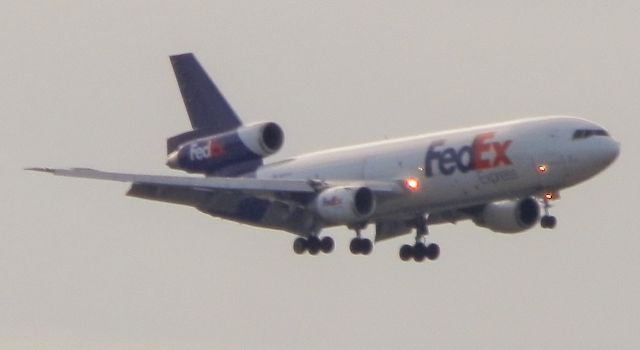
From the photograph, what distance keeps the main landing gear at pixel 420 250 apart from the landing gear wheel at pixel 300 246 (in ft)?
13.0

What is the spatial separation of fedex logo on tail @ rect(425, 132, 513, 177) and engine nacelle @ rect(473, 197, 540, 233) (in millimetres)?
3550

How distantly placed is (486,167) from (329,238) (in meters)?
6.51

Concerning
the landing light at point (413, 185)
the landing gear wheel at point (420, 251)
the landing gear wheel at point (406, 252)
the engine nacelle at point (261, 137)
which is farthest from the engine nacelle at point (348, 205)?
the engine nacelle at point (261, 137)

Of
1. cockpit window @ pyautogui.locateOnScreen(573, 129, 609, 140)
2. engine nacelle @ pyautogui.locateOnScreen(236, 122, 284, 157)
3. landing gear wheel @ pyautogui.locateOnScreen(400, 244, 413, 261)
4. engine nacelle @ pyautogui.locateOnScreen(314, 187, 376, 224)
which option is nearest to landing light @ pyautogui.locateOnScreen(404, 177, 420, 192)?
engine nacelle @ pyautogui.locateOnScreen(314, 187, 376, 224)

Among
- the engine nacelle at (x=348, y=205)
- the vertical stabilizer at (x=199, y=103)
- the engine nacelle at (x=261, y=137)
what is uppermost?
the vertical stabilizer at (x=199, y=103)

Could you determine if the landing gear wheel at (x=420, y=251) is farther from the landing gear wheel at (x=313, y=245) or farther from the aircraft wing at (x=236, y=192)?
the aircraft wing at (x=236, y=192)

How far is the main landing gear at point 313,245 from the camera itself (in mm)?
89438

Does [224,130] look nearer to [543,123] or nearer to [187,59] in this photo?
[187,59]

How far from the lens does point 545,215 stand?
8650 centimetres

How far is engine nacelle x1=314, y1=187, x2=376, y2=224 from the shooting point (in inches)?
3415

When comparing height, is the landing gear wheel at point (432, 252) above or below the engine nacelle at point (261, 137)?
below

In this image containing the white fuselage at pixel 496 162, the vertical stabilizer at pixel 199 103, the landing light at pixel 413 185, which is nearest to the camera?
the white fuselage at pixel 496 162

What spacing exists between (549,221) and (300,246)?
864 cm

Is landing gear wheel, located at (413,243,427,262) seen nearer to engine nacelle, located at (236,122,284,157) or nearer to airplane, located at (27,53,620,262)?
airplane, located at (27,53,620,262)
